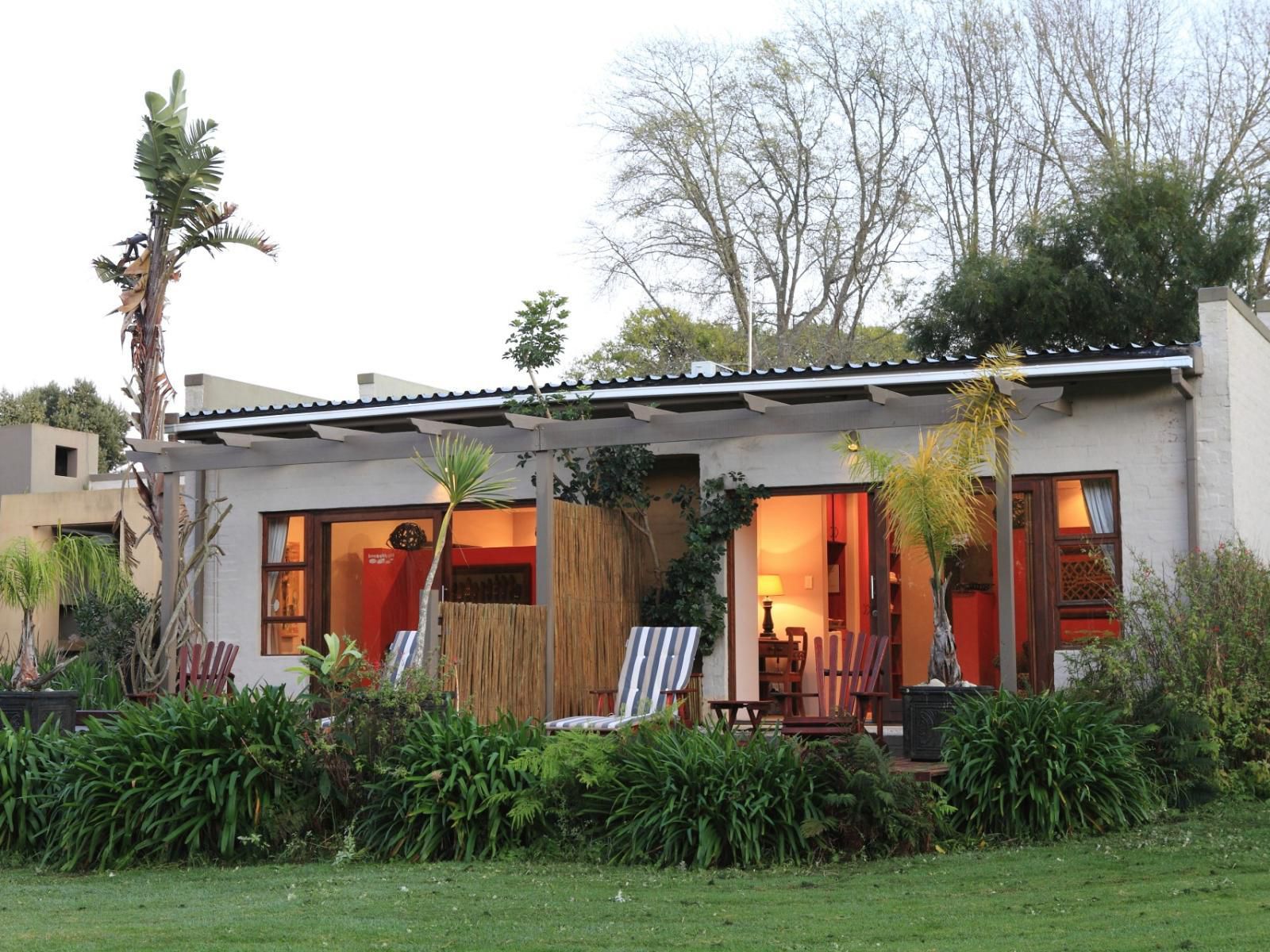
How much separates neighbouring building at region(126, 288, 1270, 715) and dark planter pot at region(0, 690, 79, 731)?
2.39 metres

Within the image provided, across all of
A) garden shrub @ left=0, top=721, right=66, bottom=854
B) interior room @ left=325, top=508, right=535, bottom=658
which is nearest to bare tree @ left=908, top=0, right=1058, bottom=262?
interior room @ left=325, top=508, right=535, bottom=658

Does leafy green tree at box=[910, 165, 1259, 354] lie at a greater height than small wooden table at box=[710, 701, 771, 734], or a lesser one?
greater

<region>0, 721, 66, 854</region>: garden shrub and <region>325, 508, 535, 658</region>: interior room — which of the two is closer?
<region>0, 721, 66, 854</region>: garden shrub

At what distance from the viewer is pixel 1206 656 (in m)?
8.71

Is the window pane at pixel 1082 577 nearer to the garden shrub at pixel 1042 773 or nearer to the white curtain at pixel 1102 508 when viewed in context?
the white curtain at pixel 1102 508

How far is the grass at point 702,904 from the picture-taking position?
532 centimetres

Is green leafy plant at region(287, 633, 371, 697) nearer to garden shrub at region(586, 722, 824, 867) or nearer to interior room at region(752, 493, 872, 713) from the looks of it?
garden shrub at region(586, 722, 824, 867)

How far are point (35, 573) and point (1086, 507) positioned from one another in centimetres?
735

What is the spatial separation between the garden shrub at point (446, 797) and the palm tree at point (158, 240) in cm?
603

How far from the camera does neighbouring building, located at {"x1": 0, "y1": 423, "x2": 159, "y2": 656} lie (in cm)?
1956

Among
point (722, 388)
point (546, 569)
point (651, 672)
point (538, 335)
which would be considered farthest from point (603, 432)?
point (538, 335)

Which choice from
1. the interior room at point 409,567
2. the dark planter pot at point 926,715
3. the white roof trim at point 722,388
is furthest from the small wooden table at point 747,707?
the interior room at point 409,567

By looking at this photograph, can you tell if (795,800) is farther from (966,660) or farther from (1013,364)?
(966,660)

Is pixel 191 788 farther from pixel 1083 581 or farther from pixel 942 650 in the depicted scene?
pixel 1083 581
